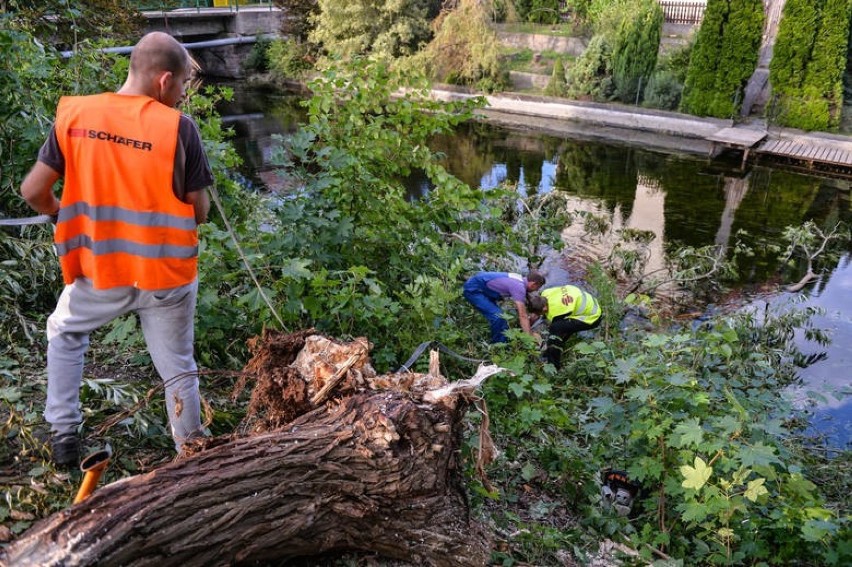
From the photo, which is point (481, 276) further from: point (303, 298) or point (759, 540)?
point (759, 540)

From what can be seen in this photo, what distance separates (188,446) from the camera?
2477 millimetres

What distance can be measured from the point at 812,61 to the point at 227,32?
65.1 feet

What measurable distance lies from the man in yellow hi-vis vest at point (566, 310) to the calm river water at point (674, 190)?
220 cm

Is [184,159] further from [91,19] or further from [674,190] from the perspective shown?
[674,190]

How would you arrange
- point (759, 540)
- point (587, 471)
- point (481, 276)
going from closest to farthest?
1. point (759, 540)
2. point (587, 471)
3. point (481, 276)

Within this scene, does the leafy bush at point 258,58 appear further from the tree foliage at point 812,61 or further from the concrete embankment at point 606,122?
the tree foliage at point 812,61

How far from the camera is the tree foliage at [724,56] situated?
15.7 meters

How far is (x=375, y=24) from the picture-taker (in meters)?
20.8

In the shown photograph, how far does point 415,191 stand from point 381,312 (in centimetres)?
886

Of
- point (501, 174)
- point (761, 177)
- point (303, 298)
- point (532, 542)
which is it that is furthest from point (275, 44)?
point (532, 542)

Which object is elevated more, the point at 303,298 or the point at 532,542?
the point at 303,298

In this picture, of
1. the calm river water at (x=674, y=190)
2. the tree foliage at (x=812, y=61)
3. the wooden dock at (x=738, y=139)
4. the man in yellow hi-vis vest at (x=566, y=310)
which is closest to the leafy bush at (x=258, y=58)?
the calm river water at (x=674, y=190)

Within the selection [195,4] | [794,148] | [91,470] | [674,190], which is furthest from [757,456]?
[195,4]

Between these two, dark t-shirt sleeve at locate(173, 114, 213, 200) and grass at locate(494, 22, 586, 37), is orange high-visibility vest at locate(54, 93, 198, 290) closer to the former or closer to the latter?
dark t-shirt sleeve at locate(173, 114, 213, 200)
